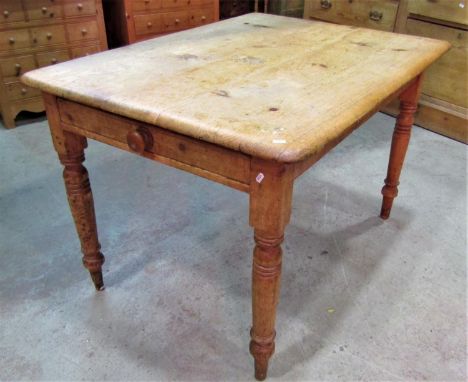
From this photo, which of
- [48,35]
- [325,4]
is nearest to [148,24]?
[48,35]

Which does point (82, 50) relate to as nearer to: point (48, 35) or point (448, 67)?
point (48, 35)

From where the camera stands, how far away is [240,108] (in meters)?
0.90

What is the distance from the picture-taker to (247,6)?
3.41 metres

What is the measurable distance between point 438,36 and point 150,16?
5.42 feet

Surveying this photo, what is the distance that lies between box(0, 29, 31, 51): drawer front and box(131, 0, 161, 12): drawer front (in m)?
0.64

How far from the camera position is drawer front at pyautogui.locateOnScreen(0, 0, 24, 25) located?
2.26 metres

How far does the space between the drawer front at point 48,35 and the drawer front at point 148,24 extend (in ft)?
1.45

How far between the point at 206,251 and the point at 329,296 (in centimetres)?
45

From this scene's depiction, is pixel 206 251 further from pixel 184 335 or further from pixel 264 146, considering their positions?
pixel 264 146

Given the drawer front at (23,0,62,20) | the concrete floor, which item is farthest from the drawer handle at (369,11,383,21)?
the drawer front at (23,0,62,20)

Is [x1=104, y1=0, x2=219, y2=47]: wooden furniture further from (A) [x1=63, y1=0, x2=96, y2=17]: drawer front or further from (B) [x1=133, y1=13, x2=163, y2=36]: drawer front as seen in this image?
(A) [x1=63, y1=0, x2=96, y2=17]: drawer front

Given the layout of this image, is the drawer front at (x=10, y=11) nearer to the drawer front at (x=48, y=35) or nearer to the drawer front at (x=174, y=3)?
the drawer front at (x=48, y=35)

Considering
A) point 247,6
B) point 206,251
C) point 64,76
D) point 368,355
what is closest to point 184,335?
point 206,251

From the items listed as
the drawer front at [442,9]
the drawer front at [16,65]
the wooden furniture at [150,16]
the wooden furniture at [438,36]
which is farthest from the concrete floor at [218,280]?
the wooden furniture at [150,16]
